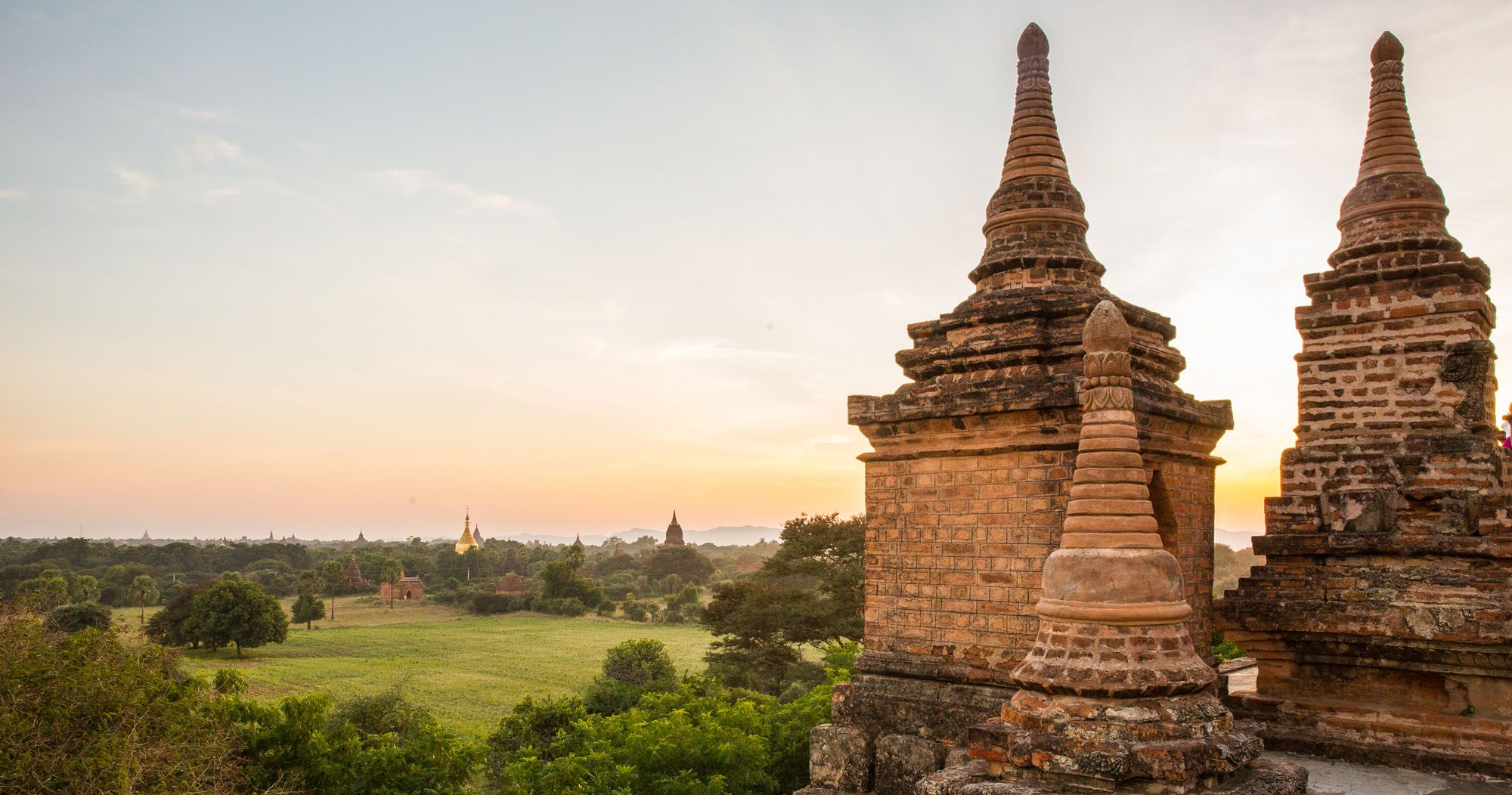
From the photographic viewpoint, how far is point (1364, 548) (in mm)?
8539

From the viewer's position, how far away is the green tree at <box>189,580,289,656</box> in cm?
5066

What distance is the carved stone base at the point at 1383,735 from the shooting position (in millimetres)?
7602

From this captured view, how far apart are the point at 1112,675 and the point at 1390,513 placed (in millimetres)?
4566

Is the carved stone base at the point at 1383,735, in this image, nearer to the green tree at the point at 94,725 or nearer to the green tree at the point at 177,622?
the green tree at the point at 94,725

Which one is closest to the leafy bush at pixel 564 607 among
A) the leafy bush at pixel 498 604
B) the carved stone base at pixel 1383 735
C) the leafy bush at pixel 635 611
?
the leafy bush at pixel 498 604

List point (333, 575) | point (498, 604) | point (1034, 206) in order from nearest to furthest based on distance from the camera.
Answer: point (1034, 206)
point (498, 604)
point (333, 575)

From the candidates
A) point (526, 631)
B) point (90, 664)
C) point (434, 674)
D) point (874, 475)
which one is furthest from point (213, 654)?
point (874, 475)

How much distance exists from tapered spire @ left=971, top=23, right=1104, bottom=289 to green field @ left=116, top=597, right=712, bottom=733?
79.9 ft

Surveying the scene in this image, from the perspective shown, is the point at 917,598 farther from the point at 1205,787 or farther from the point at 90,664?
the point at 90,664

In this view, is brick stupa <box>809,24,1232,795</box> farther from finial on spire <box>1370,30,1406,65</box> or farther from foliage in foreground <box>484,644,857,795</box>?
foliage in foreground <box>484,644,857,795</box>

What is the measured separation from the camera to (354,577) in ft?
327

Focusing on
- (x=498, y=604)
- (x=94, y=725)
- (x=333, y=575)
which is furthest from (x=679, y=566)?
(x=94, y=725)

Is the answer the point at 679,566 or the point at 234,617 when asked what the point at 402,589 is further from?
the point at 234,617

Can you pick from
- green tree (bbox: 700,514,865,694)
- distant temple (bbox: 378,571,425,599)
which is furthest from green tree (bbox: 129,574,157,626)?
green tree (bbox: 700,514,865,694)
